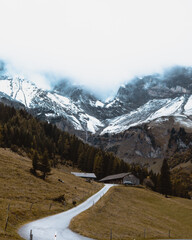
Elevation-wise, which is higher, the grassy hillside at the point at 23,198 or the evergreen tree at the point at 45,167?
the evergreen tree at the point at 45,167

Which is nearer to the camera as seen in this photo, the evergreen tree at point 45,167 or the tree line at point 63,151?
the evergreen tree at point 45,167

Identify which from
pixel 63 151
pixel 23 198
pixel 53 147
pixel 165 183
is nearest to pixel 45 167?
pixel 23 198

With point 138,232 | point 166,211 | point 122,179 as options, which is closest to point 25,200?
point 138,232

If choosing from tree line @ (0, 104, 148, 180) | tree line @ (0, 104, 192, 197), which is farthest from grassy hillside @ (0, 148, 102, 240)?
tree line @ (0, 104, 148, 180)

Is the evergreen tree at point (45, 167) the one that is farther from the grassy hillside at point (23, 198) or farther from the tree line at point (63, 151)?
the tree line at point (63, 151)

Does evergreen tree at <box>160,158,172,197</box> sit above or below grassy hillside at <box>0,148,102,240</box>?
above

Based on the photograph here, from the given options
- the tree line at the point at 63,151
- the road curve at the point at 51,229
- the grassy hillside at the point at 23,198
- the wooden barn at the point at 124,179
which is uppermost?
the tree line at the point at 63,151

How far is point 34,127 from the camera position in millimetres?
167875

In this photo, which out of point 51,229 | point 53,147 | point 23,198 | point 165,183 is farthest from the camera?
point 53,147

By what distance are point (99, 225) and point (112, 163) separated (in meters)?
111

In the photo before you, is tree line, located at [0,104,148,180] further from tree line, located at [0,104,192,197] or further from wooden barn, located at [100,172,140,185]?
wooden barn, located at [100,172,140,185]

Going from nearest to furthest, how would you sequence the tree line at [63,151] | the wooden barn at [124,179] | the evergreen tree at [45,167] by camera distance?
the evergreen tree at [45,167], the wooden barn at [124,179], the tree line at [63,151]

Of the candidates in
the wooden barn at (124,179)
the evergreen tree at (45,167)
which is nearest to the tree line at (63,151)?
the wooden barn at (124,179)

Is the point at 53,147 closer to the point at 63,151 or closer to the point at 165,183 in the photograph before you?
the point at 63,151
